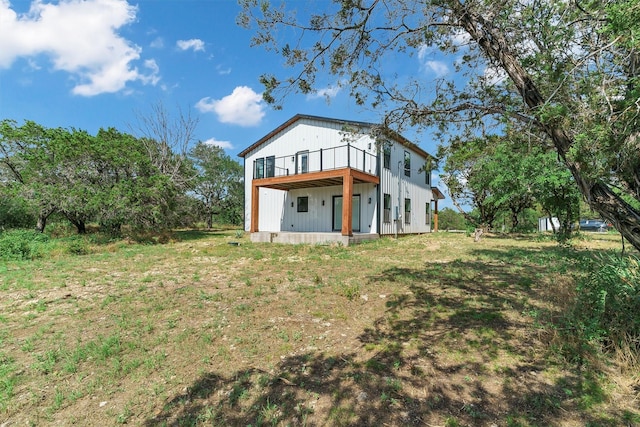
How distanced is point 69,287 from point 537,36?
28.0ft

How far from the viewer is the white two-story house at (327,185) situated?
43.5 ft

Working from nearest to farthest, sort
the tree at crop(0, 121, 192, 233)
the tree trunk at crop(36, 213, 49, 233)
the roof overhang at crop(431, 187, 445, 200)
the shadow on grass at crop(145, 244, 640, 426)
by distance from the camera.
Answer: the shadow on grass at crop(145, 244, 640, 426) < the tree at crop(0, 121, 192, 233) < the tree trunk at crop(36, 213, 49, 233) < the roof overhang at crop(431, 187, 445, 200)

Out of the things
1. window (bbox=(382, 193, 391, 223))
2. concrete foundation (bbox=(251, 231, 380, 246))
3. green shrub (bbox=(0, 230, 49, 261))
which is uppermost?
window (bbox=(382, 193, 391, 223))

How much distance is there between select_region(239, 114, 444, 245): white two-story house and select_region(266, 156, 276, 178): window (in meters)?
0.06

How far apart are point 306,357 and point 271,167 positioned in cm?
1453

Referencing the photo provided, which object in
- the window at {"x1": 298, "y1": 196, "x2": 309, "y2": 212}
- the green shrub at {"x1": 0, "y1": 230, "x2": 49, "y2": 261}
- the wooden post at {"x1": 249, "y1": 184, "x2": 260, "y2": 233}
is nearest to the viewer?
the green shrub at {"x1": 0, "y1": 230, "x2": 49, "y2": 261}

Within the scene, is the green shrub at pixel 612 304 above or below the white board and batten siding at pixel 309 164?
below

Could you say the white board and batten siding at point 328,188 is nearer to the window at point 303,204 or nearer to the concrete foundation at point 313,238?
the window at point 303,204

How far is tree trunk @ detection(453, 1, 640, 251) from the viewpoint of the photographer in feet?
9.05

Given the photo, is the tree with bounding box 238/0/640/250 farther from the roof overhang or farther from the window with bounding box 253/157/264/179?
the roof overhang

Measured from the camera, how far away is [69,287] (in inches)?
224

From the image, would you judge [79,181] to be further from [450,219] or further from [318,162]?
[450,219]

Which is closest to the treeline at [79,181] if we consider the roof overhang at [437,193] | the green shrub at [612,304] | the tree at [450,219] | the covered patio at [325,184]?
the covered patio at [325,184]

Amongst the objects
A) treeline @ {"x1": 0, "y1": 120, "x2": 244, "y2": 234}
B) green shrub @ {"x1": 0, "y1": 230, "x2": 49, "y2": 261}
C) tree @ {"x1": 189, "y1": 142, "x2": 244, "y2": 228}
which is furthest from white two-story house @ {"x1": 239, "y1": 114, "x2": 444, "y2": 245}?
tree @ {"x1": 189, "y1": 142, "x2": 244, "y2": 228}
